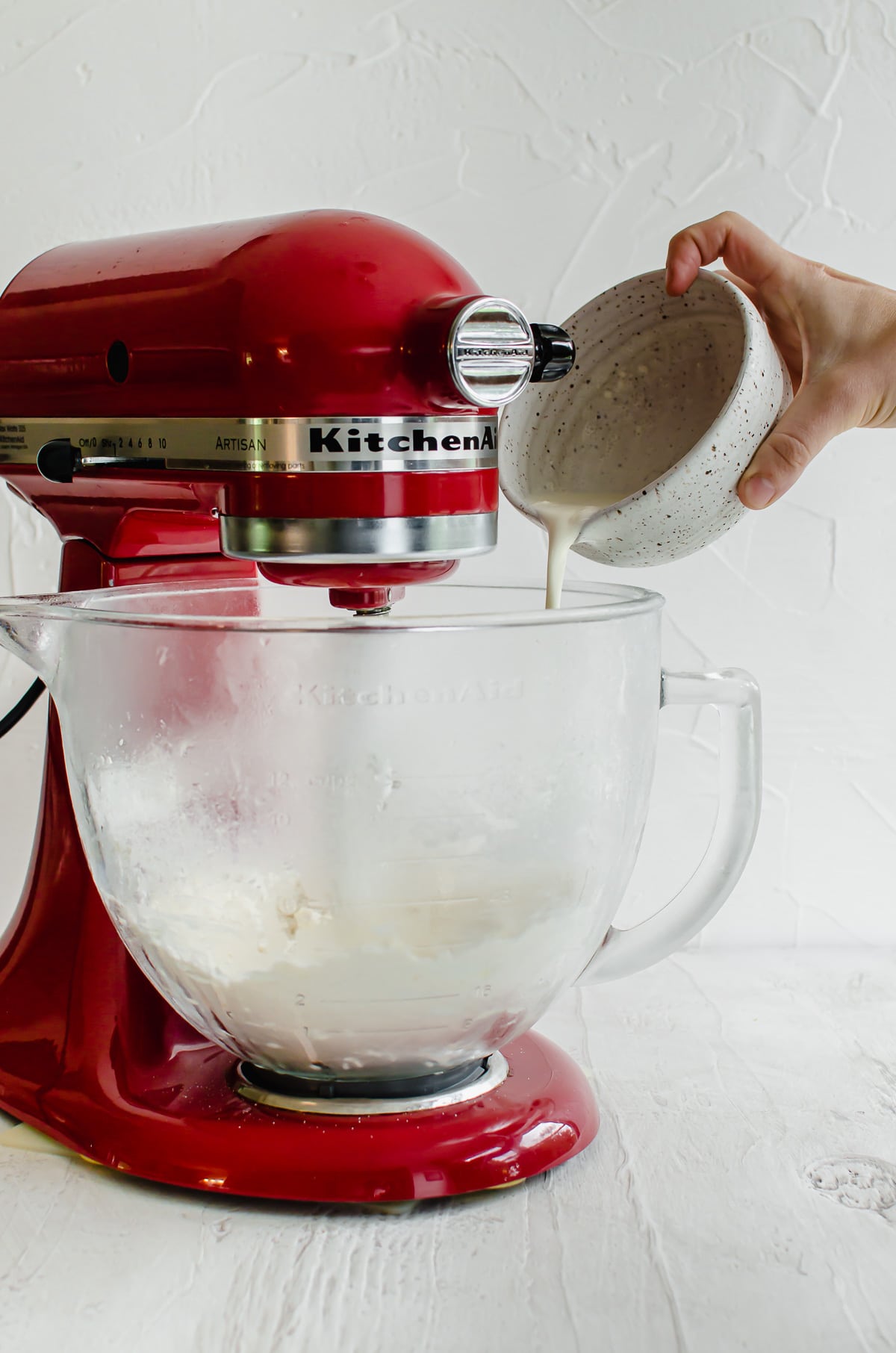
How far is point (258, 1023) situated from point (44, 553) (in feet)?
1.39

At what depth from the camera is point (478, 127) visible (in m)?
0.80

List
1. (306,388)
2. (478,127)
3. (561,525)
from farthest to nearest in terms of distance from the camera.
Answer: (478,127) → (561,525) → (306,388)

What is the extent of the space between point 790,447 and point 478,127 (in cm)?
37

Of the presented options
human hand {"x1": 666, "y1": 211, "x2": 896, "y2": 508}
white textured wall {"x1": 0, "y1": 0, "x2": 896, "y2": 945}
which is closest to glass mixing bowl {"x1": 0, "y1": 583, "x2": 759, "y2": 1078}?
human hand {"x1": 666, "y1": 211, "x2": 896, "y2": 508}

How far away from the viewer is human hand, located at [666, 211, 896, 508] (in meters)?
0.58

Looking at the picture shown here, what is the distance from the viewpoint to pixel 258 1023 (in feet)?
1.63

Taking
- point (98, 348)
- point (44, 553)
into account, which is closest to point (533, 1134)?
point (98, 348)

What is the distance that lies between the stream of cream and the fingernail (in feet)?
0.19

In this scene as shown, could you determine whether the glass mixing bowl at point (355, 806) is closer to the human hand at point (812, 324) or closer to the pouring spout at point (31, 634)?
the pouring spout at point (31, 634)

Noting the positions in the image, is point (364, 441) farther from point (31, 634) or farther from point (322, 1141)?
point (322, 1141)

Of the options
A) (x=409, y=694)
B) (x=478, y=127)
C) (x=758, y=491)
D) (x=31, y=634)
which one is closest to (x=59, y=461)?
(x=31, y=634)

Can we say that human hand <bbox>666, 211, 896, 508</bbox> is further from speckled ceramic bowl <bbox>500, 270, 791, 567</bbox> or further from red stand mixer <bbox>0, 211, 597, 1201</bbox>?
red stand mixer <bbox>0, 211, 597, 1201</bbox>

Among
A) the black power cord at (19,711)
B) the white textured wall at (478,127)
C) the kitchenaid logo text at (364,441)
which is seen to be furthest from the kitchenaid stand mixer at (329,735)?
the white textured wall at (478,127)

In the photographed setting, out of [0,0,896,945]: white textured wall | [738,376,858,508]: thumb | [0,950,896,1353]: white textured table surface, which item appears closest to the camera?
[0,950,896,1353]: white textured table surface
